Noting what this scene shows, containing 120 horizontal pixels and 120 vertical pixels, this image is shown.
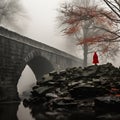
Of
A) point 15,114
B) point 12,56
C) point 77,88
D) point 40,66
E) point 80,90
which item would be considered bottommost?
point 15,114

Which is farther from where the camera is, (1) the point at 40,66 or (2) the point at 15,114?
(1) the point at 40,66

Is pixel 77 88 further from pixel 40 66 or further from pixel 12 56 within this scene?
pixel 40 66

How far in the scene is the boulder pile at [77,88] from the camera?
48.4ft

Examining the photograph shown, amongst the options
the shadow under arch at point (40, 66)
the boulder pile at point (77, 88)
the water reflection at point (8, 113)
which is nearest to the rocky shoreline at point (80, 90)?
the boulder pile at point (77, 88)

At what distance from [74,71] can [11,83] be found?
4.91 meters

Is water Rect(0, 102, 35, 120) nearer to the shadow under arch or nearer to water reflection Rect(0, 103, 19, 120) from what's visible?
water reflection Rect(0, 103, 19, 120)

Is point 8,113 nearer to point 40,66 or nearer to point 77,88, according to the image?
point 77,88

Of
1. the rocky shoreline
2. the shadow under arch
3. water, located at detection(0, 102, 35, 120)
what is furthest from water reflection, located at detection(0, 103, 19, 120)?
the shadow under arch

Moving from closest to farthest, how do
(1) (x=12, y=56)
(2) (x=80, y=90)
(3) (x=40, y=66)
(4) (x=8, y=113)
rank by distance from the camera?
(4) (x=8, y=113)
(2) (x=80, y=90)
(1) (x=12, y=56)
(3) (x=40, y=66)

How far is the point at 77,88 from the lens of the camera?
51.6 feet

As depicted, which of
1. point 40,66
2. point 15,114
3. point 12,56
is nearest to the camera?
point 15,114

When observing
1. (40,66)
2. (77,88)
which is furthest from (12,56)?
(40,66)

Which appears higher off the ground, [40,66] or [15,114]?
[40,66]

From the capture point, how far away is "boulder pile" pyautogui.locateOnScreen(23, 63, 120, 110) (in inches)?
580
